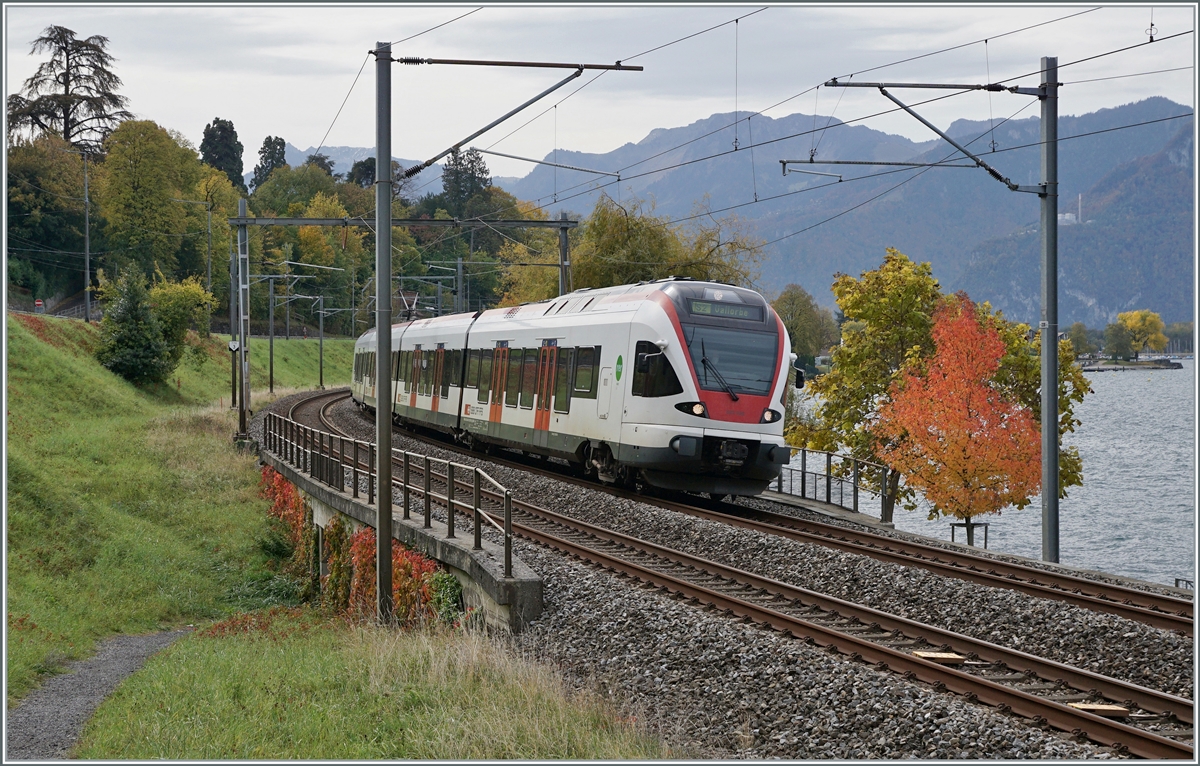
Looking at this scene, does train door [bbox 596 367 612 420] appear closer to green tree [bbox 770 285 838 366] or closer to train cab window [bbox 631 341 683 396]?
train cab window [bbox 631 341 683 396]

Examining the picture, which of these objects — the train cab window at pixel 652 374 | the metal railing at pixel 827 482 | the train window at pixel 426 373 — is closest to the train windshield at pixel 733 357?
the train cab window at pixel 652 374

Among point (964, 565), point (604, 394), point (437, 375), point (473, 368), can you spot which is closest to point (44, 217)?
point (437, 375)

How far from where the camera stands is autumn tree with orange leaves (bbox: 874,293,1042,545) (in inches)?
1321

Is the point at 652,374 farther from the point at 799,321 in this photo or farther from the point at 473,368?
the point at 799,321

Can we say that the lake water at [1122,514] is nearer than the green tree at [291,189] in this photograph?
Yes

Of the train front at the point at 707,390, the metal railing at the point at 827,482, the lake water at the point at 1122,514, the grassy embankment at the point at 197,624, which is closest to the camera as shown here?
the grassy embankment at the point at 197,624

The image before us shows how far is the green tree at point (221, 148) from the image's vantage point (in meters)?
117

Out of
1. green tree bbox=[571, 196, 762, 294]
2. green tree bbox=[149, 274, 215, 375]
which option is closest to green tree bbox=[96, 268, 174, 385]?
green tree bbox=[149, 274, 215, 375]

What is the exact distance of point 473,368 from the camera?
88.7 ft

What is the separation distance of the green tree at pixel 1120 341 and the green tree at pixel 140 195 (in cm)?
14754

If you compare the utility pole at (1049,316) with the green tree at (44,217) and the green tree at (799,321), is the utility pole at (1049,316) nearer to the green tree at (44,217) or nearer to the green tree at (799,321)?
the green tree at (799,321)

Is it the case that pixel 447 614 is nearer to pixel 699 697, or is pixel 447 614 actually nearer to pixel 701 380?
pixel 699 697

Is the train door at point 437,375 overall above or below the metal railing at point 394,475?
above

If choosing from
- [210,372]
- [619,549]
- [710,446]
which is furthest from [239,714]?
[210,372]
